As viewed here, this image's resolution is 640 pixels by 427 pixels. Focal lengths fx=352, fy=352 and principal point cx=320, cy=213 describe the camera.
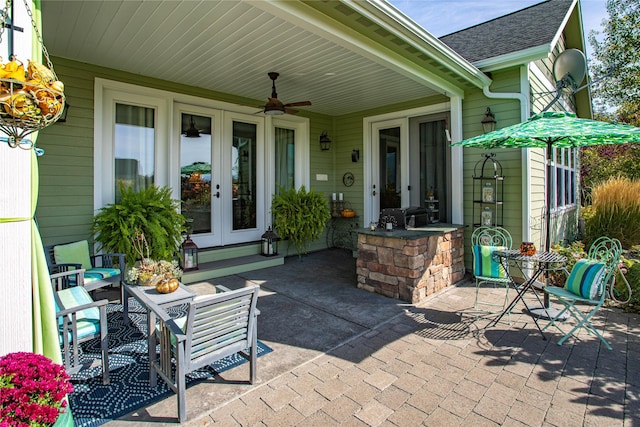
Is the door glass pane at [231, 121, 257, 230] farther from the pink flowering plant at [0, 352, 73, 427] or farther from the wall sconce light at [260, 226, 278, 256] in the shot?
the pink flowering plant at [0, 352, 73, 427]

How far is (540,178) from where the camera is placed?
16.7 ft

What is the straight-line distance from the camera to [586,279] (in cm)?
287

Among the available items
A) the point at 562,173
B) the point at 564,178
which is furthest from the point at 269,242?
the point at 564,178

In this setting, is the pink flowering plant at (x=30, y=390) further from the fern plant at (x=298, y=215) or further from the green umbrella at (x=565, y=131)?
the fern plant at (x=298, y=215)

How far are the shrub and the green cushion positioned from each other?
813 centimetres

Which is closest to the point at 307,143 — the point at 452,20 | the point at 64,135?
the point at 64,135

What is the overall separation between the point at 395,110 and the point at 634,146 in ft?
25.5

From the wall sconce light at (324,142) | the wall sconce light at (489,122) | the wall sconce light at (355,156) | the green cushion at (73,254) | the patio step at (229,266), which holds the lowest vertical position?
the patio step at (229,266)

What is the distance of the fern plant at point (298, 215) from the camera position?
575 cm

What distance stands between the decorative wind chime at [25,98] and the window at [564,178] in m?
6.55

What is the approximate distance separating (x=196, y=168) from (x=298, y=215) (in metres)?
1.74

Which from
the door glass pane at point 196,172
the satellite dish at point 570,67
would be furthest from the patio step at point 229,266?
the satellite dish at point 570,67

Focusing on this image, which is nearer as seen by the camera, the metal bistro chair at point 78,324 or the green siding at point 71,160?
the metal bistro chair at point 78,324

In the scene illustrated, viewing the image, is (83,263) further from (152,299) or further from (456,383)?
(456,383)
